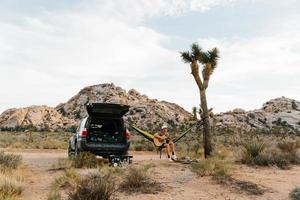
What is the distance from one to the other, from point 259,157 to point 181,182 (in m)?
4.75

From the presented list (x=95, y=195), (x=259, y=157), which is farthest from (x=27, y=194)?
(x=259, y=157)

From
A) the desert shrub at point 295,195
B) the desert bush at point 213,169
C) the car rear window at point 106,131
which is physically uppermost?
the car rear window at point 106,131

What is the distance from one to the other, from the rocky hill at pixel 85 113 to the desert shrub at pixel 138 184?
65.6 meters

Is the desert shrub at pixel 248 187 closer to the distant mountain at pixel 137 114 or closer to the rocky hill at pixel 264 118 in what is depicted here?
the rocky hill at pixel 264 118

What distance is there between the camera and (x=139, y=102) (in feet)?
289

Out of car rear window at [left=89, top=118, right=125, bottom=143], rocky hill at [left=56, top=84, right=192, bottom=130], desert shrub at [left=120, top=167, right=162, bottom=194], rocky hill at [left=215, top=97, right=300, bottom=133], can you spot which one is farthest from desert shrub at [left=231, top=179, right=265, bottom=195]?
rocky hill at [left=56, top=84, right=192, bottom=130]

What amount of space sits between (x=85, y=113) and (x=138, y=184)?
243 feet

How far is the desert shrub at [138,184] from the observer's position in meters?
9.38

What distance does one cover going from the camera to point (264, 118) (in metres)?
74.1

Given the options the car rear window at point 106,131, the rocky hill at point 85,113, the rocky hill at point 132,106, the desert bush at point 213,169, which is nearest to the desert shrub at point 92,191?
the desert bush at point 213,169

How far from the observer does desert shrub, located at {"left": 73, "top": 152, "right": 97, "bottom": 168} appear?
13320 mm

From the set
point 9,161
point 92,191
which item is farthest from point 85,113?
point 92,191

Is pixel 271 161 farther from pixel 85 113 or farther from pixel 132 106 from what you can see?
pixel 85 113

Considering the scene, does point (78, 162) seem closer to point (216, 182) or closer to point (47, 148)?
point (216, 182)
